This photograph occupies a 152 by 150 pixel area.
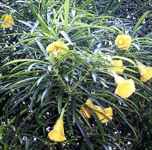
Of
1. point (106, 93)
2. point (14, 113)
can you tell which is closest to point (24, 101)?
point (14, 113)

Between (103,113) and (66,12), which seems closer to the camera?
(103,113)

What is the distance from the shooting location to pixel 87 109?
149cm

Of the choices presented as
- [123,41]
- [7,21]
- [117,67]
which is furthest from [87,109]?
[7,21]

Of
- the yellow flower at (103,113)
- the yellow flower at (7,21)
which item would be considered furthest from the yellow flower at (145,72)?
the yellow flower at (7,21)

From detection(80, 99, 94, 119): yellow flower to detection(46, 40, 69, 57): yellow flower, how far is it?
0.58 feet

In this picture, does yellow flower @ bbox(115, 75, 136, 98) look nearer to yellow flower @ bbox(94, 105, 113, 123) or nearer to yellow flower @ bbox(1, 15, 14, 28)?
yellow flower @ bbox(94, 105, 113, 123)

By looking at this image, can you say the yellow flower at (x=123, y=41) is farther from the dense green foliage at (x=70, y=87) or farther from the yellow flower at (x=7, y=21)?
the yellow flower at (x=7, y=21)

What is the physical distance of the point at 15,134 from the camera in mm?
1545

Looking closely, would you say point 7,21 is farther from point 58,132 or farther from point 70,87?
point 58,132

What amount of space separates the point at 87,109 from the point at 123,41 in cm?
27

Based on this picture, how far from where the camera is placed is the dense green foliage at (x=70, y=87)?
1480 mm

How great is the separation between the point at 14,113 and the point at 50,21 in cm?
36

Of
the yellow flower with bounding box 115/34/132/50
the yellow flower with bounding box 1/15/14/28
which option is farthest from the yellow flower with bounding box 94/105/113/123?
the yellow flower with bounding box 1/15/14/28

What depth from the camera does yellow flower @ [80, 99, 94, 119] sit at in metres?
1.47
